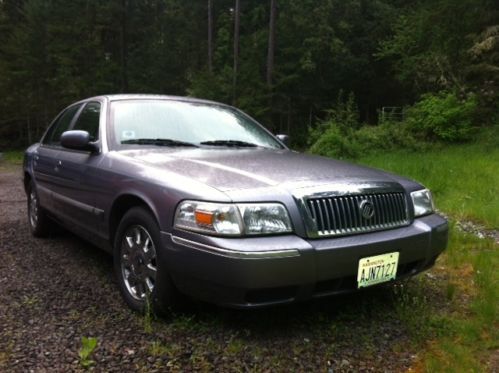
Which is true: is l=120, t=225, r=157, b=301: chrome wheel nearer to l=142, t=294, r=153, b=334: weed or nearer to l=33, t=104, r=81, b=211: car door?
l=142, t=294, r=153, b=334: weed

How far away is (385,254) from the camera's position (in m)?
2.83

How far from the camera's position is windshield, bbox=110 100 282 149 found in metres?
3.81

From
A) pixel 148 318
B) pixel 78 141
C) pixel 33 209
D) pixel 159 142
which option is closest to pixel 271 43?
pixel 33 209

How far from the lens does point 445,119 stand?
14.4 metres

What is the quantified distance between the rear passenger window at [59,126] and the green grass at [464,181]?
15.6 ft

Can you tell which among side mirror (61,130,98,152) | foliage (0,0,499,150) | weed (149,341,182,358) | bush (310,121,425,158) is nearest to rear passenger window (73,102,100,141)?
side mirror (61,130,98,152)

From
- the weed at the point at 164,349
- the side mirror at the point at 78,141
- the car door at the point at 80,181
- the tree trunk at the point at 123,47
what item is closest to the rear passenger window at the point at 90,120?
the car door at the point at 80,181

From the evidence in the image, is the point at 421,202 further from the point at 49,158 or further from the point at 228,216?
the point at 49,158

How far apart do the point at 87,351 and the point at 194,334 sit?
606 mm

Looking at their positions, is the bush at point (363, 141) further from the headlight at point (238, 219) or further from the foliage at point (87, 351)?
the foliage at point (87, 351)

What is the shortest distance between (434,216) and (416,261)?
17.7 inches

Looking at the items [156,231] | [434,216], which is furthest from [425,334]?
[156,231]

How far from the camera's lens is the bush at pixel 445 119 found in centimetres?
1424

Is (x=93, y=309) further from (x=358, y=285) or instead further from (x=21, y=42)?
(x=21, y=42)
